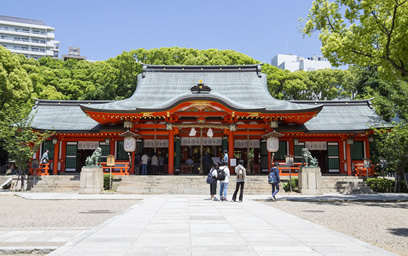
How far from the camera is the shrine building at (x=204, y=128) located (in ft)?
67.8

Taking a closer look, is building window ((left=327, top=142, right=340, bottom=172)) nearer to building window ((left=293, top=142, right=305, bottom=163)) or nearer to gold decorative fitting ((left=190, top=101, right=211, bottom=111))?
building window ((left=293, top=142, right=305, bottom=163))

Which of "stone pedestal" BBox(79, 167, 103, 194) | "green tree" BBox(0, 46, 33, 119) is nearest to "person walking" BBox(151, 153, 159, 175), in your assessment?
"stone pedestal" BBox(79, 167, 103, 194)

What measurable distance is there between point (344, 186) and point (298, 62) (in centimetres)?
6944

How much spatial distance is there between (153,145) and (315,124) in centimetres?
1202

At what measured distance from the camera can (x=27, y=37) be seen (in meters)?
88.9

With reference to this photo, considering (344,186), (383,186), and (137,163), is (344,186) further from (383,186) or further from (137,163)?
(137,163)

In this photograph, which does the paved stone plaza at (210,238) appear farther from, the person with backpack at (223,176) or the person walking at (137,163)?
the person walking at (137,163)

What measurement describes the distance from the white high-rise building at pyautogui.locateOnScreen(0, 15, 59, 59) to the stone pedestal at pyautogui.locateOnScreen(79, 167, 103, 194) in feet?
273

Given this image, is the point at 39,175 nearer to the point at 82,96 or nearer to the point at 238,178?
the point at 238,178

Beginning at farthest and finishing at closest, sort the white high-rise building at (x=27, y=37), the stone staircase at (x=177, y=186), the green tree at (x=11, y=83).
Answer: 1. the white high-rise building at (x=27, y=37)
2. the green tree at (x=11, y=83)
3. the stone staircase at (x=177, y=186)

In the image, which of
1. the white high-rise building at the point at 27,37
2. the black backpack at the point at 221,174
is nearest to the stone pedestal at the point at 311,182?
the black backpack at the point at 221,174

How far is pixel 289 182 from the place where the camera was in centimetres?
1809

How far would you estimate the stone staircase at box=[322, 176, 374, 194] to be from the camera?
18.2 metres

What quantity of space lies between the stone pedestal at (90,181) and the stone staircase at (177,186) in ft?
3.92
